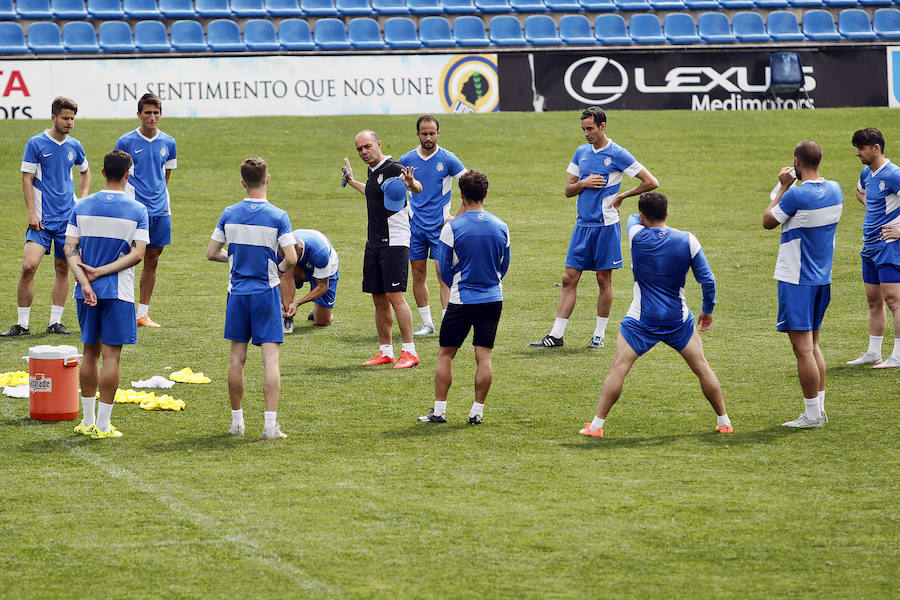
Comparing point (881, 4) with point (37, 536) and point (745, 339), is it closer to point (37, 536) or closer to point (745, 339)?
point (745, 339)

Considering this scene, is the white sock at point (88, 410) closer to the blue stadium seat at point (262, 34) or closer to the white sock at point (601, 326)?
the white sock at point (601, 326)

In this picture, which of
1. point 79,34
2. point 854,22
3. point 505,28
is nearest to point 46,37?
point 79,34

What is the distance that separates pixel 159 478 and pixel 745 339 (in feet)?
21.7

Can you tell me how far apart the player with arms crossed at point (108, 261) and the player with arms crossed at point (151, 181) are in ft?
13.4

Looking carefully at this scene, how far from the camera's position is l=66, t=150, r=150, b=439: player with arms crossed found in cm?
796

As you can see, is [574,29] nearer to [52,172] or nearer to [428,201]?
[428,201]

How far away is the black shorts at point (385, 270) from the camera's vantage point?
1041cm

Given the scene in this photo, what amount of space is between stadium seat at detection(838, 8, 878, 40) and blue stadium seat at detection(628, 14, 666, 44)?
425 centimetres

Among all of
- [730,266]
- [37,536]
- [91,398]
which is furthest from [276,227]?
[730,266]

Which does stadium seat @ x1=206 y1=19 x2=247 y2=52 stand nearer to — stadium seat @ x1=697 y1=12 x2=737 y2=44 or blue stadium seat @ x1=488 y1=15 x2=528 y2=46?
blue stadium seat @ x1=488 y1=15 x2=528 y2=46

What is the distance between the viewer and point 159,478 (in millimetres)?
7191

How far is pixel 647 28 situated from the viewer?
85.5ft

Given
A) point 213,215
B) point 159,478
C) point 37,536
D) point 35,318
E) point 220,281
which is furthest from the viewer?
point 213,215

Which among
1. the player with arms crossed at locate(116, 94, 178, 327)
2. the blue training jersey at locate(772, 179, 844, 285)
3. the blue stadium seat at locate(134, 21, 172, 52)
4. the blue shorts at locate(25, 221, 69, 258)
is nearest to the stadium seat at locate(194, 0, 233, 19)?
the blue stadium seat at locate(134, 21, 172, 52)
